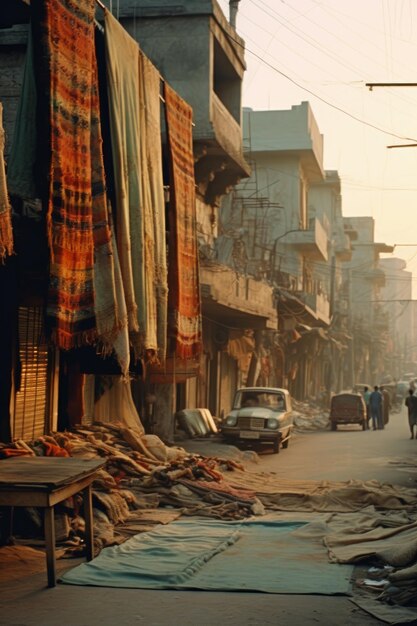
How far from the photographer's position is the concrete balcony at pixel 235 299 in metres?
24.1

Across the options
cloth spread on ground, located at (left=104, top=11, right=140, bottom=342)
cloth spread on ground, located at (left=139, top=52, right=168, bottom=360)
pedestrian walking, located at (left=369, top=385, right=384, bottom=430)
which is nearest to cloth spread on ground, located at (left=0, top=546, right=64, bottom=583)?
Result: cloth spread on ground, located at (left=104, top=11, right=140, bottom=342)

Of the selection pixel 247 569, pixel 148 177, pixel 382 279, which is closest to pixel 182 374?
pixel 148 177

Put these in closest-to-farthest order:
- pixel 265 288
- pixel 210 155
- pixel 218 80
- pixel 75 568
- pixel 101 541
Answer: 1. pixel 75 568
2. pixel 101 541
3. pixel 210 155
4. pixel 218 80
5. pixel 265 288

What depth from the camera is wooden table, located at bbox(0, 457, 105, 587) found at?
7406 millimetres

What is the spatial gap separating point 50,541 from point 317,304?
40.8m

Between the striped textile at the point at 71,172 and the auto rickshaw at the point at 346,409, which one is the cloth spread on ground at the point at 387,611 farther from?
the auto rickshaw at the point at 346,409

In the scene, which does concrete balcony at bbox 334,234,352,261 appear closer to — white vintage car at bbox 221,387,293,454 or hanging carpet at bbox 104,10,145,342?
white vintage car at bbox 221,387,293,454

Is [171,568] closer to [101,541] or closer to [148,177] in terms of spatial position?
[101,541]

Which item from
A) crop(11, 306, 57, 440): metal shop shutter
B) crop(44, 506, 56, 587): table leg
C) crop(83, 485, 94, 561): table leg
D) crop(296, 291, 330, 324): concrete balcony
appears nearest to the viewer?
crop(44, 506, 56, 587): table leg

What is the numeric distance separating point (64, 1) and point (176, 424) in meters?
18.5

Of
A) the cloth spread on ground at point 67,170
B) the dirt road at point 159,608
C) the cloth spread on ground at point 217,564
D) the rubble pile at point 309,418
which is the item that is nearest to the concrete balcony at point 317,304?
the rubble pile at point 309,418

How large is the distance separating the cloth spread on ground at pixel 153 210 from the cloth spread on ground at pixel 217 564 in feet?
7.20

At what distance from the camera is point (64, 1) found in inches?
355

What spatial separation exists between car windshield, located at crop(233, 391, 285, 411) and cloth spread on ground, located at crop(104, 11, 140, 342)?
15.5 metres
